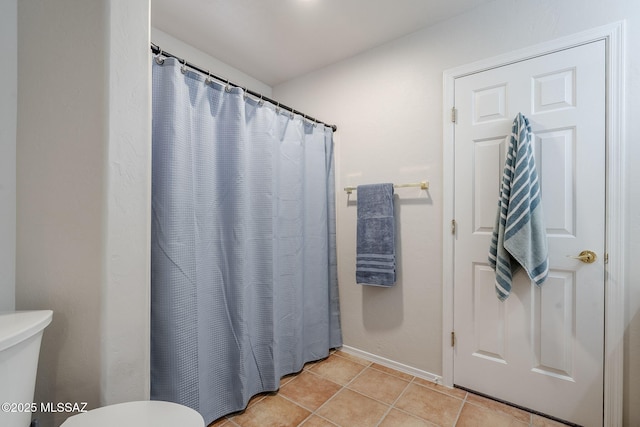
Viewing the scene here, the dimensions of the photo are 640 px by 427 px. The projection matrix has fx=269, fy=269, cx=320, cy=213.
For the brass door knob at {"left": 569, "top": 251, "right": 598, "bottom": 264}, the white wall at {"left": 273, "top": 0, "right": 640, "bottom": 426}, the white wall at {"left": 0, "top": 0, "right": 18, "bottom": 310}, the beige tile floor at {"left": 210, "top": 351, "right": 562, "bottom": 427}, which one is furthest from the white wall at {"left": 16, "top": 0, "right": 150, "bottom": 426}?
the brass door knob at {"left": 569, "top": 251, "right": 598, "bottom": 264}

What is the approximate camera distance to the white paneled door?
1.37 m

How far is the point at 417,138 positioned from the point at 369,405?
1728mm

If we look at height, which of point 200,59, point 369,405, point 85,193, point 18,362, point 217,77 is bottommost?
point 369,405

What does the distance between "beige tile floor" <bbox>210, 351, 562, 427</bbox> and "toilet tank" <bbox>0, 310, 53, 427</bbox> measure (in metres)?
0.90

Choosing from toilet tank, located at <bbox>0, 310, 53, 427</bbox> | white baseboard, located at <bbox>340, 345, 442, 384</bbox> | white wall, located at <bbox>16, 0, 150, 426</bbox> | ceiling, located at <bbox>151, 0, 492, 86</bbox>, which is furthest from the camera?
white baseboard, located at <bbox>340, 345, 442, 384</bbox>

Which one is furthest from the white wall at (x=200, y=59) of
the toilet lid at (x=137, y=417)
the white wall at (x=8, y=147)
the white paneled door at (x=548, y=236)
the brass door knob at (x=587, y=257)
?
the brass door knob at (x=587, y=257)

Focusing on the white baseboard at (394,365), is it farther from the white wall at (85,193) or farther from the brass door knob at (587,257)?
the white wall at (85,193)

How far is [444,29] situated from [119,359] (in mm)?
2457

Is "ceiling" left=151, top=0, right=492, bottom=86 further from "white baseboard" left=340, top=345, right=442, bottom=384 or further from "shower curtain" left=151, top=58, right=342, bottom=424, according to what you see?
"white baseboard" left=340, top=345, right=442, bottom=384

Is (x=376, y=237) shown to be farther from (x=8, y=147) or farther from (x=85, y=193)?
(x=8, y=147)

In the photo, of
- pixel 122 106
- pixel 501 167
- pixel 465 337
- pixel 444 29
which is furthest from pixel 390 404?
pixel 444 29

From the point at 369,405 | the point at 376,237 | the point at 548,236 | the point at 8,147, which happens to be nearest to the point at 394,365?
the point at 369,405

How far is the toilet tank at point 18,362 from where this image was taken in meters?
0.73

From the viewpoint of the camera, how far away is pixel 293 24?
5.98 feet
